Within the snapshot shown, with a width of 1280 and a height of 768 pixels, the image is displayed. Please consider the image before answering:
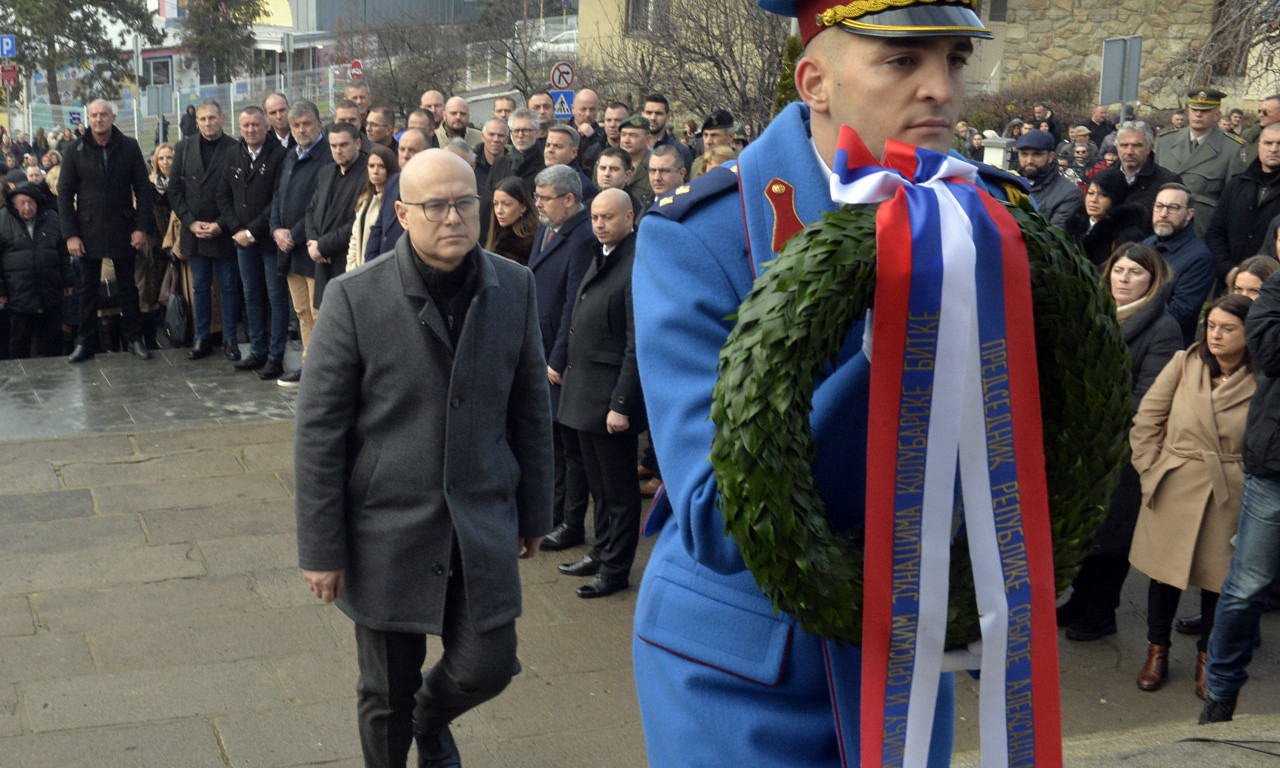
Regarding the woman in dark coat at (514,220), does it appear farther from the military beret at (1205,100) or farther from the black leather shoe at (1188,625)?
the military beret at (1205,100)

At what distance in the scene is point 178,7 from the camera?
46000 millimetres

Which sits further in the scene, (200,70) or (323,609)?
(200,70)

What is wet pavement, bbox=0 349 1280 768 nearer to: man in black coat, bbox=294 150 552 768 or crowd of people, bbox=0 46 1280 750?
crowd of people, bbox=0 46 1280 750

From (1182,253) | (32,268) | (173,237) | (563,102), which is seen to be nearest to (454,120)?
(173,237)

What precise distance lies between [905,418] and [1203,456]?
435cm

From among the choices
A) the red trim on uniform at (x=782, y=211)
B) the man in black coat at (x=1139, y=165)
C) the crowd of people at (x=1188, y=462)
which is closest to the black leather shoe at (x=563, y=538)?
the crowd of people at (x=1188, y=462)

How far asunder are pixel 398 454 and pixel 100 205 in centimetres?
793

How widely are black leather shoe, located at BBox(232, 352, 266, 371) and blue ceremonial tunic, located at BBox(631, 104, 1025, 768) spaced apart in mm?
9247

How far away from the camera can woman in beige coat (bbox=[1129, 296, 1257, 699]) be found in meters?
5.37

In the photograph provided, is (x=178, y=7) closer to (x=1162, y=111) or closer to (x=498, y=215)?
(x=1162, y=111)

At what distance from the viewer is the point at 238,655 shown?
5.41 m

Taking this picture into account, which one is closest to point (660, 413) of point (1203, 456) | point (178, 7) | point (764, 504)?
point (764, 504)

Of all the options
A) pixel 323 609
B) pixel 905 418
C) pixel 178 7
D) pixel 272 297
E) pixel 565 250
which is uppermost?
pixel 178 7

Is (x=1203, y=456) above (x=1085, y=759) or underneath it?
above
